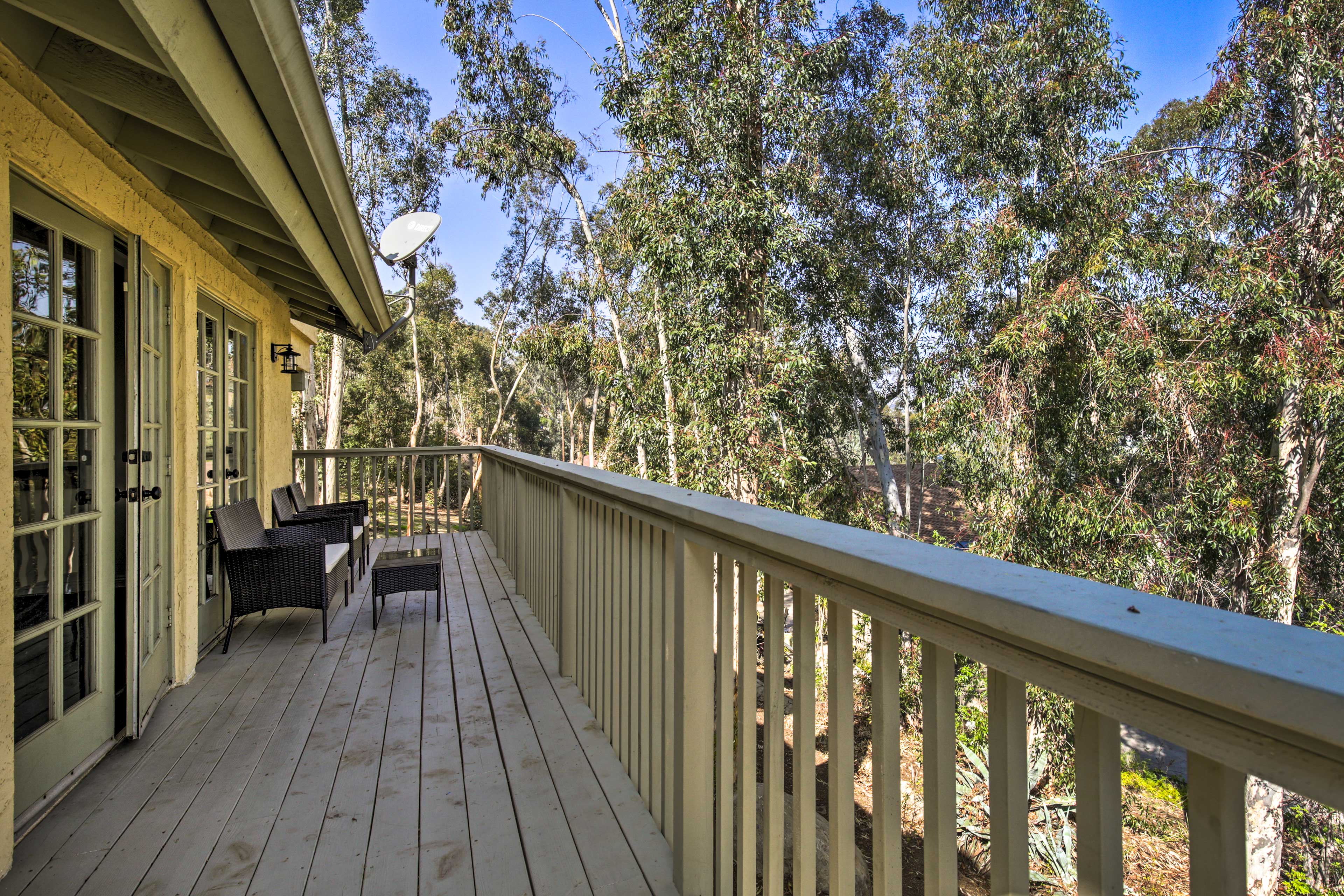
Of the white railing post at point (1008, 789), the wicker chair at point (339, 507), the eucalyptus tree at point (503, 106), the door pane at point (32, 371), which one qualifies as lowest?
the wicker chair at point (339, 507)

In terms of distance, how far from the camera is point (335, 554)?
13.5 feet

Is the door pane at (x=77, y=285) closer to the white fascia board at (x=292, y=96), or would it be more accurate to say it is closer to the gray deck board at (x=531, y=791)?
the white fascia board at (x=292, y=96)

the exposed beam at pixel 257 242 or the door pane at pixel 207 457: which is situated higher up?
the exposed beam at pixel 257 242

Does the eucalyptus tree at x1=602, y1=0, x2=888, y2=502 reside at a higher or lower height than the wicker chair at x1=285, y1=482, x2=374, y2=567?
higher

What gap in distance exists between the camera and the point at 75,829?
6.11 feet

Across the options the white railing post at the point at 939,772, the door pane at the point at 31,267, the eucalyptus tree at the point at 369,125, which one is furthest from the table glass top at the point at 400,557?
the eucalyptus tree at the point at 369,125

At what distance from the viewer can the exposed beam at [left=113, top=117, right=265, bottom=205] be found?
7.58 ft

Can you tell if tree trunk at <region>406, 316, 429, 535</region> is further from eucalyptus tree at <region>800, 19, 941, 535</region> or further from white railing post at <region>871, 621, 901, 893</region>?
white railing post at <region>871, 621, 901, 893</region>

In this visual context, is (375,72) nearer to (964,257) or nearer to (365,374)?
(365,374)

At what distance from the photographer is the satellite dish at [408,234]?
5.28 m

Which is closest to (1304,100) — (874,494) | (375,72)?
(874,494)

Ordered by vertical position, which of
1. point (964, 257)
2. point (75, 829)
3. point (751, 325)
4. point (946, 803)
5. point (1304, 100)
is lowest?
point (75, 829)

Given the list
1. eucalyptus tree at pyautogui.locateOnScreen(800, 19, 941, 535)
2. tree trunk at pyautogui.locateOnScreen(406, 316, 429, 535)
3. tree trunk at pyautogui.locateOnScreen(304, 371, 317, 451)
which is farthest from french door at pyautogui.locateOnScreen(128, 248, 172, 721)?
tree trunk at pyautogui.locateOnScreen(304, 371, 317, 451)

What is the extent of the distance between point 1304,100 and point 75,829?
11.1 metres
